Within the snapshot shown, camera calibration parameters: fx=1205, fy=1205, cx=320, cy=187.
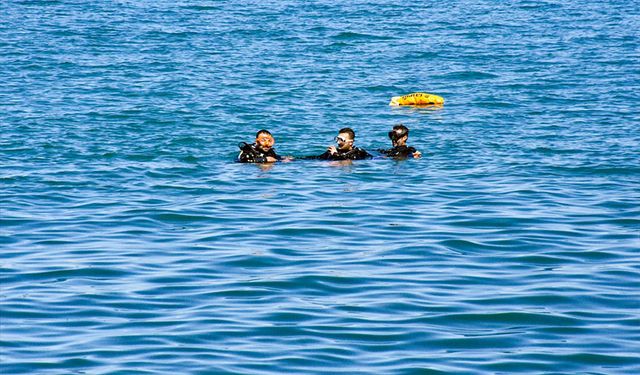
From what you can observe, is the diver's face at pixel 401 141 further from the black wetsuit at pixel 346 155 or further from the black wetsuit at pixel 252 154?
the black wetsuit at pixel 252 154

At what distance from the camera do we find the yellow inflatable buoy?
28562mm

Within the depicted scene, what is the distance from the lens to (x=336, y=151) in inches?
845

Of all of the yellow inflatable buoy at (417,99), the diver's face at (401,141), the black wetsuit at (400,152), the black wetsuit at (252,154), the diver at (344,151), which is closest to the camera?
the black wetsuit at (252,154)

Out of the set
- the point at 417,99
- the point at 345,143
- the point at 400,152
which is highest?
the point at 345,143

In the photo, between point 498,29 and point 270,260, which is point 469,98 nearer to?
point 498,29

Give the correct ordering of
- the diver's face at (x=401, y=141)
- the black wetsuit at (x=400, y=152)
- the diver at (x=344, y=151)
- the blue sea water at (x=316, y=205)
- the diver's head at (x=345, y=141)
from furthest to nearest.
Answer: the diver's face at (x=401, y=141) → the black wetsuit at (x=400, y=152) → the diver's head at (x=345, y=141) → the diver at (x=344, y=151) → the blue sea water at (x=316, y=205)

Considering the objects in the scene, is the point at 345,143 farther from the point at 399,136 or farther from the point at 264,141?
the point at 264,141

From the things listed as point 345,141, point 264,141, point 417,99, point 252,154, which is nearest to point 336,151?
point 345,141

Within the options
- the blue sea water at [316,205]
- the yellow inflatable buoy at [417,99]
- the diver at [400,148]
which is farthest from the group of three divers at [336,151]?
the yellow inflatable buoy at [417,99]

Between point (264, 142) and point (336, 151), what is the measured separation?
1291 millimetres

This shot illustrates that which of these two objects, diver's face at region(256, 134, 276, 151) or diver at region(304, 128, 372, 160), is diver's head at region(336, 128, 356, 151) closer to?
diver at region(304, 128, 372, 160)

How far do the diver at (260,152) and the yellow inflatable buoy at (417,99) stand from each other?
25.0 feet

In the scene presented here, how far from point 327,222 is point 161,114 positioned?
11509 millimetres

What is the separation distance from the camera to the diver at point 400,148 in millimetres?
21750
